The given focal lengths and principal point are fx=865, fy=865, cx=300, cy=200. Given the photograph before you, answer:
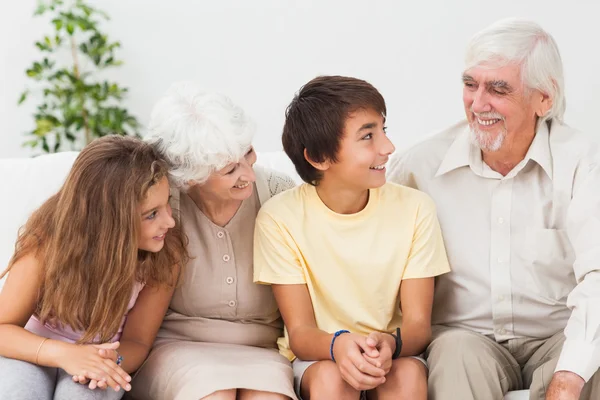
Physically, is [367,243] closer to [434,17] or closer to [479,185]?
[479,185]

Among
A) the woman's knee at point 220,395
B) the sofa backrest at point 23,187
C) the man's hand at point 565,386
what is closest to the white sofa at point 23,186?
the sofa backrest at point 23,187

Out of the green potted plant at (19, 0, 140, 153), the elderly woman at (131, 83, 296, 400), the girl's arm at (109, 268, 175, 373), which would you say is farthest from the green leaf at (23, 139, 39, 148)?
the girl's arm at (109, 268, 175, 373)

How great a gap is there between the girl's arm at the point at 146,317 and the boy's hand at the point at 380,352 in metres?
0.59

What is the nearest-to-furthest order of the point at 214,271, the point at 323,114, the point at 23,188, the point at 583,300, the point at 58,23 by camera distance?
the point at 583,300 < the point at 323,114 < the point at 214,271 < the point at 23,188 < the point at 58,23

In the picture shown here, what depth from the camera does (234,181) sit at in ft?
7.46

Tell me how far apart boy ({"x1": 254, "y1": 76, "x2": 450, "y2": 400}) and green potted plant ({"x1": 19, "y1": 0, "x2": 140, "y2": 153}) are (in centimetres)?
187

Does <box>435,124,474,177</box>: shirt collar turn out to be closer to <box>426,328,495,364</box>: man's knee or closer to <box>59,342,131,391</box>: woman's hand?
<box>426,328,495,364</box>: man's knee

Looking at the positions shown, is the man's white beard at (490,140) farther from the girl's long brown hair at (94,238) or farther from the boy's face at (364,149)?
the girl's long brown hair at (94,238)

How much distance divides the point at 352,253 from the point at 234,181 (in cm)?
38

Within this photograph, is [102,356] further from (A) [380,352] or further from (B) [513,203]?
(B) [513,203]

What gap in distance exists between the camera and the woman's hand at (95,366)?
81.1 inches

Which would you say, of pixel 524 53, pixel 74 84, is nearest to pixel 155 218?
pixel 524 53

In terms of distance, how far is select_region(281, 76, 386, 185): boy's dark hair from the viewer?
2.29m

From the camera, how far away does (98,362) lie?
2.08 m
